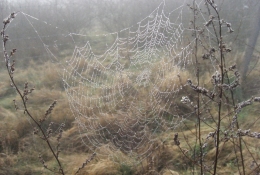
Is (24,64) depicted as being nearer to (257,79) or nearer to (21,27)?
(21,27)

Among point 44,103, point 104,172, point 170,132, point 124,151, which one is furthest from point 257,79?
point 44,103

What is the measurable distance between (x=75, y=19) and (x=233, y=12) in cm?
566

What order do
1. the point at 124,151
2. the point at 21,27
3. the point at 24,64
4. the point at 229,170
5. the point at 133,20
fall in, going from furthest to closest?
1. the point at 133,20
2. the point at 21,27
3. the point at 24,64
4. the point at 124,151
5. the point at 229,170

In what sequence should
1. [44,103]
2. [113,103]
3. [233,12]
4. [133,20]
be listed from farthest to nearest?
1. [133,20]
2. [233,12]
3. [44,103]
4. [113,103]

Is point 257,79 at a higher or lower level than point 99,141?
higher

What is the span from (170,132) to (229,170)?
111cm

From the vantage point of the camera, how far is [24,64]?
7.73 m

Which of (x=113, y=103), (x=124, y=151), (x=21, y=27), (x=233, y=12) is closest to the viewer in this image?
(x=124, y=151)

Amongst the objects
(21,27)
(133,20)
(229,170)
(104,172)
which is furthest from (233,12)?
(21,27)

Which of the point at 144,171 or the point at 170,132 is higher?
the point at 170,132

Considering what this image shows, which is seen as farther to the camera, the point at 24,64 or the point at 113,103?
the point at 24,64

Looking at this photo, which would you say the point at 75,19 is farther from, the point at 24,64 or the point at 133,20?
the point at 24,64

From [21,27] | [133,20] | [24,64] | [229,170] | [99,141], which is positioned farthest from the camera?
[133,20]

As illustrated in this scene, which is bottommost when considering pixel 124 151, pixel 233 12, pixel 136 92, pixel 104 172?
pixel 104 172
